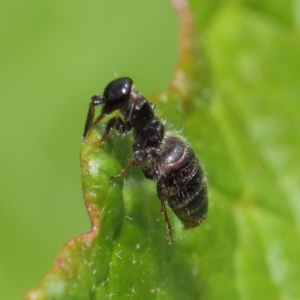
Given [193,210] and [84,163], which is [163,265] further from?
[84,163]

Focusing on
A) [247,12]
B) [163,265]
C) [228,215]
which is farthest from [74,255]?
[247,12]

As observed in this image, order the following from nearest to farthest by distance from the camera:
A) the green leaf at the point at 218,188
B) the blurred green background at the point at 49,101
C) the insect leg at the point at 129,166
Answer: the green leaf at the point at 218,188, the insect leg at the point at 129,166, the blurred green background at the point at 49,101

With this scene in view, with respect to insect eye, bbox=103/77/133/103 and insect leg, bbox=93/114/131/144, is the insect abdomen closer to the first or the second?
insect leg, bbox=93/114/131/144

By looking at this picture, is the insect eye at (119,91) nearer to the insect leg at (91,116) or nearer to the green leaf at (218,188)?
the insect leg at (91,116)

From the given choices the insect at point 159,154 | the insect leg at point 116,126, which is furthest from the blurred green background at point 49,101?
the insect leg at point 116,126

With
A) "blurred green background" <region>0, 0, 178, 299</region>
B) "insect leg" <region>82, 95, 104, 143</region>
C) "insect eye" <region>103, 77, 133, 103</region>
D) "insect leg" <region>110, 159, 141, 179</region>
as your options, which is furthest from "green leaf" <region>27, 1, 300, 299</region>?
"blurred green background" <region>0, 0, 178, 299</region>

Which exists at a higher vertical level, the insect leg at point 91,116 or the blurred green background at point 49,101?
the blurred green background at point 49,101

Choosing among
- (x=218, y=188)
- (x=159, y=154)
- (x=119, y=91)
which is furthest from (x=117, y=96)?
(x=218, y=188)
